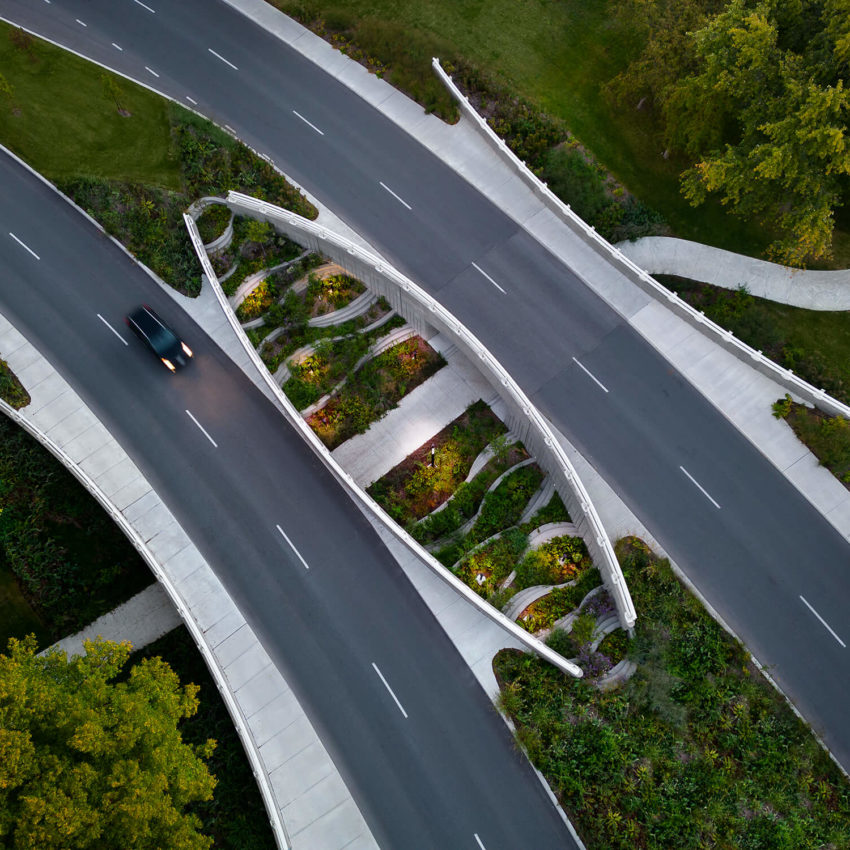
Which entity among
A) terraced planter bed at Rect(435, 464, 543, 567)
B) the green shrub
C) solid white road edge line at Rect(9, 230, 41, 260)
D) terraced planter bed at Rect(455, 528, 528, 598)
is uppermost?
solid white road edge line at Rect(9, 230, 41, 260)

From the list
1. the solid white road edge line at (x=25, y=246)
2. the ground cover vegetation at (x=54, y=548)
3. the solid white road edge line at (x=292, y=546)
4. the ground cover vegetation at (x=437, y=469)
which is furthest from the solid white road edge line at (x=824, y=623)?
the solid white road edge line at (x=25, y=246)

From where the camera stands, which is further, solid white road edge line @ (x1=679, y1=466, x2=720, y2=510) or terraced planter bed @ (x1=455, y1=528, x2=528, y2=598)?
solid white road edge line @ (x1=679, y1=466, x2=720, y2=510)

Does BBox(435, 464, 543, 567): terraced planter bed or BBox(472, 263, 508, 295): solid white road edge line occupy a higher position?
BBox(472, 263, 508, 295): solid white road edge line

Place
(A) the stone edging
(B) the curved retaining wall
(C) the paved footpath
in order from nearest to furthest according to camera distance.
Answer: (A) the stone edging < (B) the curved retaining wall < (C) the paved footpath

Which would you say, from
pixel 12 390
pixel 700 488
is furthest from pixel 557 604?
pixel 12 390

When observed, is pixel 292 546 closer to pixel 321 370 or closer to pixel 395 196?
pixel 321 370

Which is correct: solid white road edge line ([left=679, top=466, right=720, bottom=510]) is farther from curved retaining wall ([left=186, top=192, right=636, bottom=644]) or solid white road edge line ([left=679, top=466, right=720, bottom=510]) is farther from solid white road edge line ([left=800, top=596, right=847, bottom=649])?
curved retaining wall ([left=186, top=192, right=636, bottom=644])

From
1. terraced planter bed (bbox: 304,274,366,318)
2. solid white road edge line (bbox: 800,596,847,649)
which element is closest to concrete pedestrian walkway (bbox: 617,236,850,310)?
terraced planter bed (bbox: 304,274,366,318)
